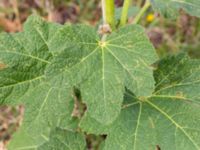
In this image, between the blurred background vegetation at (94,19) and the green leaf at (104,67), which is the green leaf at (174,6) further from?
the blurred background vegetation at (94,19)

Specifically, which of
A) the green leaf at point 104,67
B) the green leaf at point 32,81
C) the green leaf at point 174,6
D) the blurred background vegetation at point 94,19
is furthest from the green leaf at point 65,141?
the blurred background vegetation at point 94,19

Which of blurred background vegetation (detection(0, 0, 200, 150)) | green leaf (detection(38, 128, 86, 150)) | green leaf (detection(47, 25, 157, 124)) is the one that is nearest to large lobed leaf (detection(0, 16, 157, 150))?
green leaf (detection(47, 25, 157, 124))

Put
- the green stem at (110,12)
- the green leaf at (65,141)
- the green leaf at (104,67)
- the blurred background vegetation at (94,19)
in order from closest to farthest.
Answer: the green leaf at (104,67)
the green stem at (110,12)
the green leaf at (65,141)
the blurred background vegetation at (94,19)

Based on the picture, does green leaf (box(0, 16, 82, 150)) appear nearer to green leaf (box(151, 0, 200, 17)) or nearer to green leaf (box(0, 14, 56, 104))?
green leaf (box(0, 14, 56, 104))

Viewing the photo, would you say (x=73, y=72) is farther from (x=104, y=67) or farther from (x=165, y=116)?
(x=165, y=116)

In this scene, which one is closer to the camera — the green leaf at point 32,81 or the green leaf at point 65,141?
the green leaf at point 32,81

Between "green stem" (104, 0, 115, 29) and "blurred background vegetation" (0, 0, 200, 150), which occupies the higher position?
"green stem" (104, 0, 115, 29)

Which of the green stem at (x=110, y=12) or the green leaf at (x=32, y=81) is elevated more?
the green stem at (x=110, y=12)
